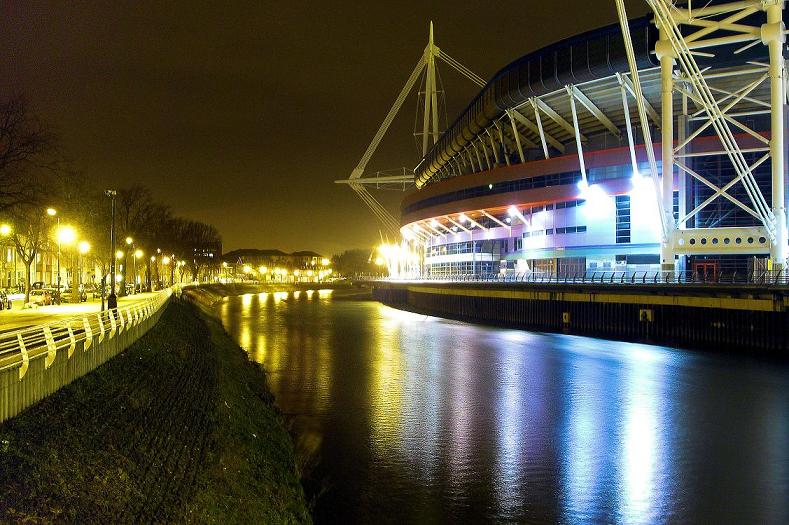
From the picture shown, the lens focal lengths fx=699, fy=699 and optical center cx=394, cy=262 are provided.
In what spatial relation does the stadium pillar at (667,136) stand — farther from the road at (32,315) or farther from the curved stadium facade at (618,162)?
the road at (32,315)

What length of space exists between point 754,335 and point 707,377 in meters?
9.56

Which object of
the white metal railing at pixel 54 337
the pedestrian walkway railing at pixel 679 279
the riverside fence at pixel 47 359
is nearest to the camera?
the riverside fence at pixel 47 359

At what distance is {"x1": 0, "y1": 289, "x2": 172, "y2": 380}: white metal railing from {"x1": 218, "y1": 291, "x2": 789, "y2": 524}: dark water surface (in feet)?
18.0

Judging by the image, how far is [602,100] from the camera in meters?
56.8

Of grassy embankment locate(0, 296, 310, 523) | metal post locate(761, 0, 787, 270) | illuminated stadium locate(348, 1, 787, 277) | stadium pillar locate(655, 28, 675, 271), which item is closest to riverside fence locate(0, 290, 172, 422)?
grassy embankment locate(0, 296, 310, 523)

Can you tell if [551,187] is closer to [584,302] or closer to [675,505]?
[584,302]

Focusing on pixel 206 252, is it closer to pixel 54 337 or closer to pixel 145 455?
pixel 54 337

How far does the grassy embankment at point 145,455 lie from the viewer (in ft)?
26.9

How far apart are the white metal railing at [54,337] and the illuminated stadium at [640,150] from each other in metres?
34.2

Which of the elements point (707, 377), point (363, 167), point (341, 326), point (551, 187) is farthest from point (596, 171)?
point (363, 167)

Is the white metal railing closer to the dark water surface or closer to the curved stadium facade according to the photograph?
the dark water surface

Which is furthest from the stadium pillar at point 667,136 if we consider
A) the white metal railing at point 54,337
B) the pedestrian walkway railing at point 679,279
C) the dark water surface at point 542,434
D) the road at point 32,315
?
the road at point 32,315

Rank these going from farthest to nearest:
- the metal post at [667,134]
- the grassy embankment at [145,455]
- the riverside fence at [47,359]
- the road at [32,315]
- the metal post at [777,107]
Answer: the metal post at [667,134]
the metal post at [777,107]
the road at [32,315]
the riverside fence at [47,359]
the grassy embankment at [145,455]

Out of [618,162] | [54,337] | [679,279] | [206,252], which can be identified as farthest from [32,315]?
[206,252]
